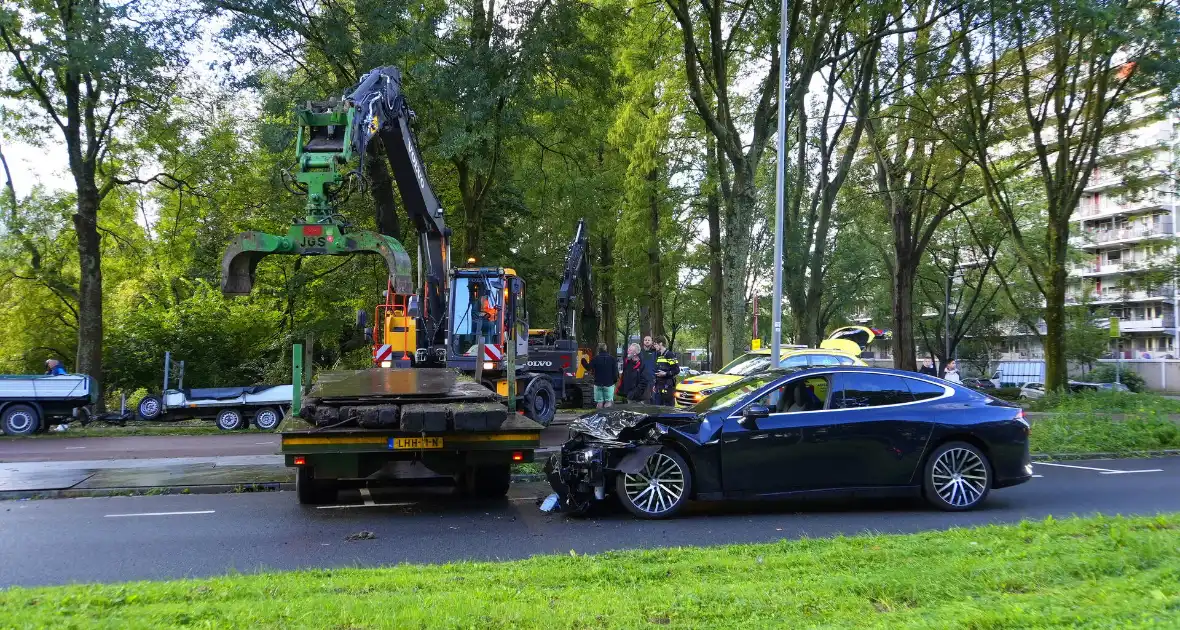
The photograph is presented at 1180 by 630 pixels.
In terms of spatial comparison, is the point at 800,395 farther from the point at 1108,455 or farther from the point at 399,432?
the point at 1108,455

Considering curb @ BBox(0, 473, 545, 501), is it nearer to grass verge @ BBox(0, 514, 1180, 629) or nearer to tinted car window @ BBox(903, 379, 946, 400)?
grass verge @ BBox(0, 514, 1180, 629)

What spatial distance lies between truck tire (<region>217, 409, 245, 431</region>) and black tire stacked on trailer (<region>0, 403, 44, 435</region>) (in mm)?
3729

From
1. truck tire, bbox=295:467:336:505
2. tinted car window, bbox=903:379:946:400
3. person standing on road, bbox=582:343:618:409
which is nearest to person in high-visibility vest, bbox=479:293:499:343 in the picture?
person standing on road, bbox=582:343:618:409

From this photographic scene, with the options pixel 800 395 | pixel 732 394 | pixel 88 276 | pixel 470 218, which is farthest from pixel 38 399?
pixel 800 395

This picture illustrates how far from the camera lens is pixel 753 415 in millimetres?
8383

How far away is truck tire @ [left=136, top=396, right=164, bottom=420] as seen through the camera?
70.7 feet

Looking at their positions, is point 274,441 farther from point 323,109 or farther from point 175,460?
point 323,109

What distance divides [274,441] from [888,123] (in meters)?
20.8

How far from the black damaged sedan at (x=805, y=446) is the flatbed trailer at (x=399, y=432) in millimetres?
687

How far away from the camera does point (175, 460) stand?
42.1 feet

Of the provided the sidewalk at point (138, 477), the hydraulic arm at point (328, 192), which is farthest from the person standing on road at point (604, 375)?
the sidewalk at point (138, 477)

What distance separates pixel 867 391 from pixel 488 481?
425 cm

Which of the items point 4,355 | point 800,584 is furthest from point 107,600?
point 4,355

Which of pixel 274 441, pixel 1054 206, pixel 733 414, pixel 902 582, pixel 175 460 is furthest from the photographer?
pixel 1054 206
